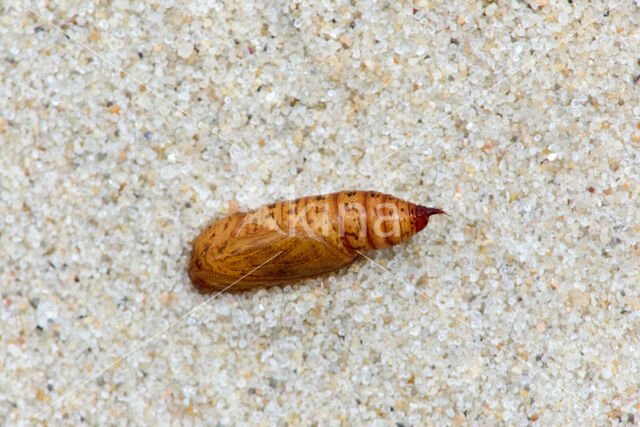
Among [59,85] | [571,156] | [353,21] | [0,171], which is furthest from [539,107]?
[0,171]

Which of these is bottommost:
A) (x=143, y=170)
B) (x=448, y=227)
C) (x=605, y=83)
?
(x=448, y=227)

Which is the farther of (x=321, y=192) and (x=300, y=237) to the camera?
(x=321, y=192)

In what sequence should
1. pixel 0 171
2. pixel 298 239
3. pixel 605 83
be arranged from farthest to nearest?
pixel 605 83, pixel 0 171, pixel 298 239

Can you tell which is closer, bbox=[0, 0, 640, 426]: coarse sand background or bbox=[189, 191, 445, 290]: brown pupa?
bbox=[189, 191, 445, 290]: brown pupa

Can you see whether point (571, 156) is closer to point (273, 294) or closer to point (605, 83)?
point (605, 83)

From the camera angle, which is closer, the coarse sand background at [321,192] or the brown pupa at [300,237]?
the brown pupa at [300,237]
